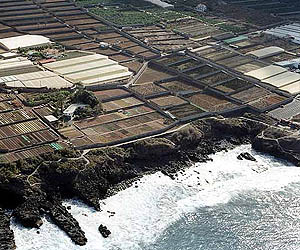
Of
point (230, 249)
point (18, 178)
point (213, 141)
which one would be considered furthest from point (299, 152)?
point (18, 178)

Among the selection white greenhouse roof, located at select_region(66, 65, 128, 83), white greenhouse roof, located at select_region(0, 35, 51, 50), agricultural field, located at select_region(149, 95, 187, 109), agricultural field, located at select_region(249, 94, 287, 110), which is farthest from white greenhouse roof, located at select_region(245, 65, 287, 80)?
white greenhouse roof, located at select_region(0, 35, 51, 50)

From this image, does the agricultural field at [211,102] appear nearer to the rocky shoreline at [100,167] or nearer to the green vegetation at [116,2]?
the rocky shoreline at [100,167]

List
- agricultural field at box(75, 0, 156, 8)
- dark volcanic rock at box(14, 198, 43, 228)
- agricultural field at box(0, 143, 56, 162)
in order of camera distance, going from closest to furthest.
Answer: dark volcanic rock at box(14, 198, 43, 228), agricultural field at box(0, 143, 56, 162), agricultural field at box(75, 0, 156, 8)

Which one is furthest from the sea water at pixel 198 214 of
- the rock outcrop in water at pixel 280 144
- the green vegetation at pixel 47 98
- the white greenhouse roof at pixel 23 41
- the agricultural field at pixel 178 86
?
the white greenhouse roof at pixel 23 41

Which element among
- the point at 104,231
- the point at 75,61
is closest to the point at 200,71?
the point at 75,61

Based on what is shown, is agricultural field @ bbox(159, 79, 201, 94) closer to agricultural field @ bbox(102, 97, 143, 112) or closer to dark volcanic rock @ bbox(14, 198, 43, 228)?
agricultural field @ bbox(102, 97, 143, 112)

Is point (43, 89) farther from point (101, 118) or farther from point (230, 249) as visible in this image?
point (230, 249)
